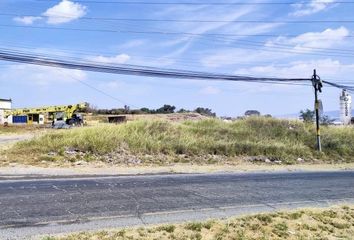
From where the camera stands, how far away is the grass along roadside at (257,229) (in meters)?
8.41

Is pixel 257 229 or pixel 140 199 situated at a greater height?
pixel 140 199

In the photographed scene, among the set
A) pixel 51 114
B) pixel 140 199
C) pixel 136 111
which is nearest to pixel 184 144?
pixel 140 199

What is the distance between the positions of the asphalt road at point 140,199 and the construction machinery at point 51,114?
3811cm

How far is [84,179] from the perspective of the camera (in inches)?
637

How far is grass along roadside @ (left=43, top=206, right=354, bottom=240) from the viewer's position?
331 inches

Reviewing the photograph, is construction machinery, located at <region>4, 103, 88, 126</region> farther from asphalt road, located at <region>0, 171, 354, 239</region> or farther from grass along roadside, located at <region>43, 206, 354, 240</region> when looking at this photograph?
grass along roadside, located at <region>43, 206, 354, 240</region>

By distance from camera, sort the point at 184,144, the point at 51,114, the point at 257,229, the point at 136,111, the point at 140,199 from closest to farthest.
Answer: the point at 257,229
the point at 140,199
the point at 184,144
the point at 51,114
the point at 136,111

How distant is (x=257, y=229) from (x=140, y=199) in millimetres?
3850

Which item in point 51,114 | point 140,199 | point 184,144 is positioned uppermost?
point 51,114

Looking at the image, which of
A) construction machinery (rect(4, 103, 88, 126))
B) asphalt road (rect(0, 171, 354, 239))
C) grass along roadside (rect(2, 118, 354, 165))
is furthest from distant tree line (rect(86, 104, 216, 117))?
asphalt road (rect(0, 171, 354, 239))

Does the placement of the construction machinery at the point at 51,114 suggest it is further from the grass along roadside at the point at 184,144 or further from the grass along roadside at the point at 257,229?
the grass along roadside at the point at 257,229

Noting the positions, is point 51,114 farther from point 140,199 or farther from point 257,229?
point 257,229

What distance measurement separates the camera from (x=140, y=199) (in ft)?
40.0

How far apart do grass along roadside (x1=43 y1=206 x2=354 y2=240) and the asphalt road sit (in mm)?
728
